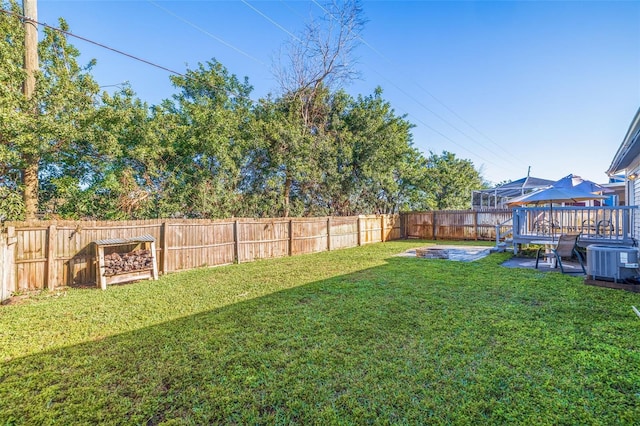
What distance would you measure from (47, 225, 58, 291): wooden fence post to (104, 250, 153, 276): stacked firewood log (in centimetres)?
83

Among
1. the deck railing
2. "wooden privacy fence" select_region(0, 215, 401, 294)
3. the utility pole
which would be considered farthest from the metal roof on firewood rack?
the deck railing

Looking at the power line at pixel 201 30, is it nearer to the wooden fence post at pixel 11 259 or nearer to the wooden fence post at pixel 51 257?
the wooden fence post at pixel 51 257

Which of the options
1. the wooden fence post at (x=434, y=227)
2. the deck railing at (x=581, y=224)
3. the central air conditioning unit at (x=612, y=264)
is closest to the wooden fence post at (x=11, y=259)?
the central air conditioning unit at (x=612, y=264)

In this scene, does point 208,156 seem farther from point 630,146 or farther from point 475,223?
point 475,223

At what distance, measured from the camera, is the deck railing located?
701cm

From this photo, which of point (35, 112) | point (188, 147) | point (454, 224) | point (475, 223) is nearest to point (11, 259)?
point (35, 112)

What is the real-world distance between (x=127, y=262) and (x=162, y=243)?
36.1 inches

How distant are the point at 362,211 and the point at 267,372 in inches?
516

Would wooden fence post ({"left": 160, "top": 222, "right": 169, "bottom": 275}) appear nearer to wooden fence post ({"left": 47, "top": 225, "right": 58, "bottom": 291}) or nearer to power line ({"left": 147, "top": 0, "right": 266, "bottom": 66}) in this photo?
wooden fence post ({"left": 47, "top": 225, "right": 58, "bottom": 291})

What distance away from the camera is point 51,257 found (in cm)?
560

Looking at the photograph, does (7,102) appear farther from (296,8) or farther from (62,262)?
(296,8)

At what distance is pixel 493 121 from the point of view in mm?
19234

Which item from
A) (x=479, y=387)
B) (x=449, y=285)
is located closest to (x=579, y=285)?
(x=449, y=285)

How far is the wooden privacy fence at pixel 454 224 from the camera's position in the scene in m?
14.2
